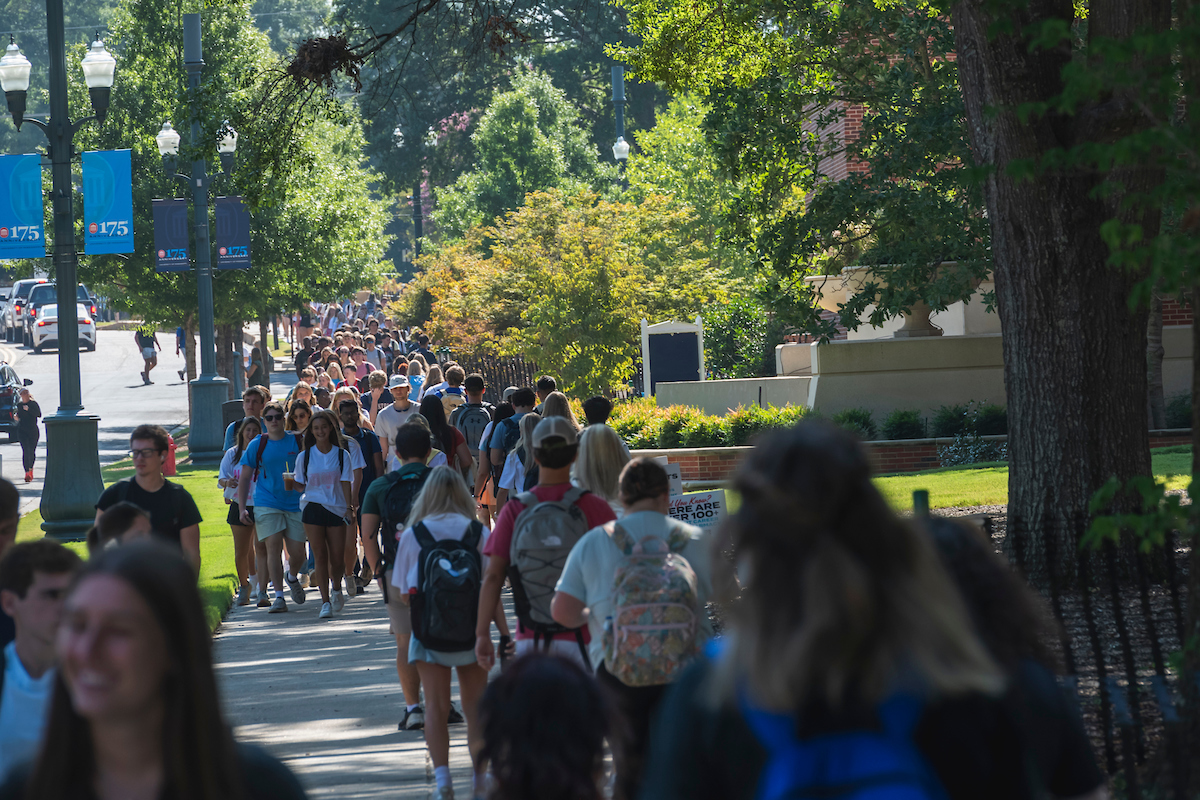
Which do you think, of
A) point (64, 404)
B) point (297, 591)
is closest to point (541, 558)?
point (297, 591)

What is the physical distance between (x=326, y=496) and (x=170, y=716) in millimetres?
9377

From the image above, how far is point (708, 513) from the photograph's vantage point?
28.0ft

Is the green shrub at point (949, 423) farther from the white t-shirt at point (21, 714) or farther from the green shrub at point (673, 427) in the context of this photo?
the white t-shirt at point (21, 714)

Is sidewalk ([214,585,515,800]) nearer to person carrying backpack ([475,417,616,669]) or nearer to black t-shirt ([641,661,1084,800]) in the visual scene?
person carrying backpack ([475,417,616,669])

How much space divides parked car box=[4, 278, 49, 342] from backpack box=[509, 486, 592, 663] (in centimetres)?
5338

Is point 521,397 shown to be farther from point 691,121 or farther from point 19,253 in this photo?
point 691,121

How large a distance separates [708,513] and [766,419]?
39.0ft

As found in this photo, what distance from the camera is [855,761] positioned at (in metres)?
2.02

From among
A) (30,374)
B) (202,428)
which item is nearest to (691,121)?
(202,428)

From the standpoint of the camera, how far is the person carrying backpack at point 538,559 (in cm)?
588

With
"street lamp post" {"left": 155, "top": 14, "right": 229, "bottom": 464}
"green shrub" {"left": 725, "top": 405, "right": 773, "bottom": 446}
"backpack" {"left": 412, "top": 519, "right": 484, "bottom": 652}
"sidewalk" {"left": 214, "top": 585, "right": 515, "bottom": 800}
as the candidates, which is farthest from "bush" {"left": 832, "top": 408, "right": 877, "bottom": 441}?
"backpack" {"left": 412, "top": 519, "right": 484, "bottom": 652}

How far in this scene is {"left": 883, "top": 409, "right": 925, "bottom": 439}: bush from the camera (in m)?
19.5

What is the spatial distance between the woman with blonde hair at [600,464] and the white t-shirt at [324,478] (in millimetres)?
5511

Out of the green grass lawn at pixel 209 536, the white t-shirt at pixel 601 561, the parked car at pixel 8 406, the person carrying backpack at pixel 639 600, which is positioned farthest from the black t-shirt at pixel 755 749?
the parked car at pixel 8 406
